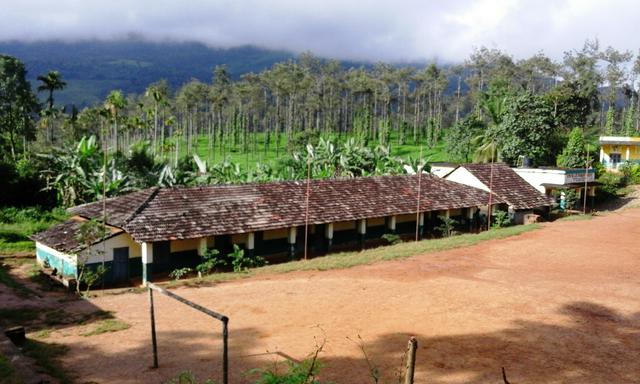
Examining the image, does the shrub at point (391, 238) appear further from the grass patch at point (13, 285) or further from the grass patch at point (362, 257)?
the grass patch at point (13, 285)

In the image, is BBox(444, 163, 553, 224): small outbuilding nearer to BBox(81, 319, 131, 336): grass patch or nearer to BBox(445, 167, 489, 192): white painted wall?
BBox(445, 167, 489, 192): white painted wall

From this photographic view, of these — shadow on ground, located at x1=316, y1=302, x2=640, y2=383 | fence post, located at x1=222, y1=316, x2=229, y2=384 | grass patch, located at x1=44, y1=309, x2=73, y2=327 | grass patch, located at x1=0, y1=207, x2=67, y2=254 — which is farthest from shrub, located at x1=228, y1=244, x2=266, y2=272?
fence post, located at x1=222, y1=316, x2=229, y2=384

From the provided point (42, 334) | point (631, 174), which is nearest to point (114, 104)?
point (42, 334)

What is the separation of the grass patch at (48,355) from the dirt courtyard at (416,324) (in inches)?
9.2

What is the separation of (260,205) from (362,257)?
13.9 ft

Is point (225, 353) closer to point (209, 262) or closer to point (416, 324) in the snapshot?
point (416, 324)

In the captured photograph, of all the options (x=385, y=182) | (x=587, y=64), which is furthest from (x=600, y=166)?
(x=587, y=64)

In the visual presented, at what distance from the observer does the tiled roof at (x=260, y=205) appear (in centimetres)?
1756

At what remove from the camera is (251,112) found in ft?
279

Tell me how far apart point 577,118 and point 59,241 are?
1758 inches

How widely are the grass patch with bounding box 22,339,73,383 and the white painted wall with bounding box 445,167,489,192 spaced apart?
21864mm

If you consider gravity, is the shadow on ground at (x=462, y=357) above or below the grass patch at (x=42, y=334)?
above

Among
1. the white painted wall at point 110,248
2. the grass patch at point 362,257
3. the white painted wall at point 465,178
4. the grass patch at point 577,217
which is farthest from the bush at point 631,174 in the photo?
the white painted wall at point 110,248

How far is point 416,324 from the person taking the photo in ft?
38.7
